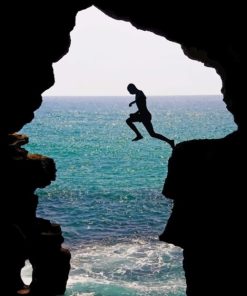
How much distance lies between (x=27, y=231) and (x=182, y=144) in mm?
7251

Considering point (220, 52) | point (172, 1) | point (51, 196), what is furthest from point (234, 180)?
point (51, 196)

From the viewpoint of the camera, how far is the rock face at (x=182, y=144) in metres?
12.0

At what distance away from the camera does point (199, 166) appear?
42.9 feet

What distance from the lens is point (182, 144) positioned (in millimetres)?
13977

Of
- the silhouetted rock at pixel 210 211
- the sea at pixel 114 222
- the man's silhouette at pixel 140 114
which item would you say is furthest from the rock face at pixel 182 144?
the sea at pixel 114 222

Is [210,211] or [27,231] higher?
[210,211]

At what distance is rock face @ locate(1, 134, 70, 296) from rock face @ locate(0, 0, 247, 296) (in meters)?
0.05

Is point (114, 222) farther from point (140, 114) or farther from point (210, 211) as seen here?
point (210, 211)

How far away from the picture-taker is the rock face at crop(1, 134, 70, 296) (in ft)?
50.1

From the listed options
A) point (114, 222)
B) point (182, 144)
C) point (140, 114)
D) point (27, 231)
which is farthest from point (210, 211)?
point (114, 222)

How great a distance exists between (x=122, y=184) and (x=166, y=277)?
27915mm

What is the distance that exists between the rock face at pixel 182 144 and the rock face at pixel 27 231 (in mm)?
52

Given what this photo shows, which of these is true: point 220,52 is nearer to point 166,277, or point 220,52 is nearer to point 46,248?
point 46,248

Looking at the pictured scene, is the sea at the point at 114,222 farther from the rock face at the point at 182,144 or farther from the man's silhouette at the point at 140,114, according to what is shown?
the man's silhouette at the point at 140,114
